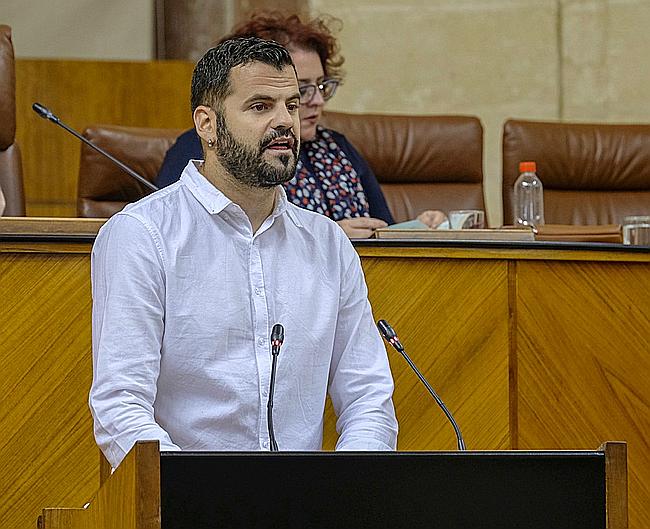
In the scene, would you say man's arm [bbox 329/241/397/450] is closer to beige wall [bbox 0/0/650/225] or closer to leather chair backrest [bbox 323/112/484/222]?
leather chair backrest [bbox 323/112/484/222]

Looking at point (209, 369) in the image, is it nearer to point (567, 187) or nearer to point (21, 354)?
point (21, 354)

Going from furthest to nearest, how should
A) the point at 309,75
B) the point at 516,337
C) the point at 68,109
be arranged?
the point at 68,109, the point at 309,75, the point at 516,337

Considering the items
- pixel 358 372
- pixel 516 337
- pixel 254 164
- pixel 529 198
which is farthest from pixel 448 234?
pixel 529 198

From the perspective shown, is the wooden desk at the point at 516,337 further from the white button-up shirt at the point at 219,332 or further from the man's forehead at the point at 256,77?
the man's forehead at the point at 256,77

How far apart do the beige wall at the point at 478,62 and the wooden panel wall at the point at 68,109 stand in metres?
0.84

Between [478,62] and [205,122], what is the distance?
3.39 m

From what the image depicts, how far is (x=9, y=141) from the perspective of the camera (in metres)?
3.60

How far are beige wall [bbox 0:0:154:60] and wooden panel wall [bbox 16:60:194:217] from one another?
1.76ft

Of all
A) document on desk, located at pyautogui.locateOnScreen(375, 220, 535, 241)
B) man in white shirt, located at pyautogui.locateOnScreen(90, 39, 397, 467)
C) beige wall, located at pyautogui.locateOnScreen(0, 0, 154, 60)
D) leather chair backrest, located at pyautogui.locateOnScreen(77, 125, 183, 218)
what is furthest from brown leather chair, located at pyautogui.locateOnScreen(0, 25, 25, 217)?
beige wall, located at pyautogui.locateOnScreen(0, 0, 154, 60)

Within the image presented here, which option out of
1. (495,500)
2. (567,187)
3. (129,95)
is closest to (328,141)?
(567,187)

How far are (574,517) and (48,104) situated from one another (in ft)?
12.3

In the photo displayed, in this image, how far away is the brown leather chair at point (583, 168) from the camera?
13.8 feet

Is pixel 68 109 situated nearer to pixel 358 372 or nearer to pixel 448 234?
pixel 448 234

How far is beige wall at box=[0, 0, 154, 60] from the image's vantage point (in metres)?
5.53
